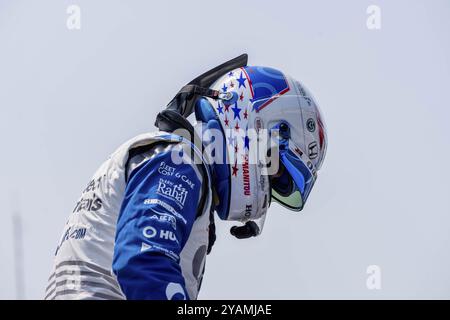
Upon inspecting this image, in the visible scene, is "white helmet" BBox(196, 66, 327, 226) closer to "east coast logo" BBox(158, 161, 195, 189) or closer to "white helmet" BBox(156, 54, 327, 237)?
"white helmet" BBox(156, 54, 327, 237)

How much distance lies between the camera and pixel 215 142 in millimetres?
8641

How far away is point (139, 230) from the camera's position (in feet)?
23.8

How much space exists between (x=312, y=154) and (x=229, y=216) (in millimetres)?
1244

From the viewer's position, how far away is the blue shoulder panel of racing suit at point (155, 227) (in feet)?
23.3

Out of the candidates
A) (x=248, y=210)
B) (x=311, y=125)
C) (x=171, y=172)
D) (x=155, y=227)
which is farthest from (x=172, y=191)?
(x=311, y=125)

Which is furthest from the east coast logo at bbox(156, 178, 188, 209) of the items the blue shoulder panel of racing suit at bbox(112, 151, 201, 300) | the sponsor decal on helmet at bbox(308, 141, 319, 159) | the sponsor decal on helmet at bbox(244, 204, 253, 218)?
the sponsor decal on helmet at bbox(308, 141, 319, 159)

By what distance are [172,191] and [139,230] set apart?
41 centimetres

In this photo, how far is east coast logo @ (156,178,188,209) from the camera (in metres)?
7.48

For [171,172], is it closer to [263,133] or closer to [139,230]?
[139,230]

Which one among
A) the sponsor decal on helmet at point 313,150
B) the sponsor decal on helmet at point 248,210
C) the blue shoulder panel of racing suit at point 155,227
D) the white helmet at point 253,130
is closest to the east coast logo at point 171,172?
the blue shoulder panel of racing suit at point 155,227

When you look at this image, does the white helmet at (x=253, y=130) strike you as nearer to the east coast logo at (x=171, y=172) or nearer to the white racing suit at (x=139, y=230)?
the white racing suit at (x=139, y=230)
